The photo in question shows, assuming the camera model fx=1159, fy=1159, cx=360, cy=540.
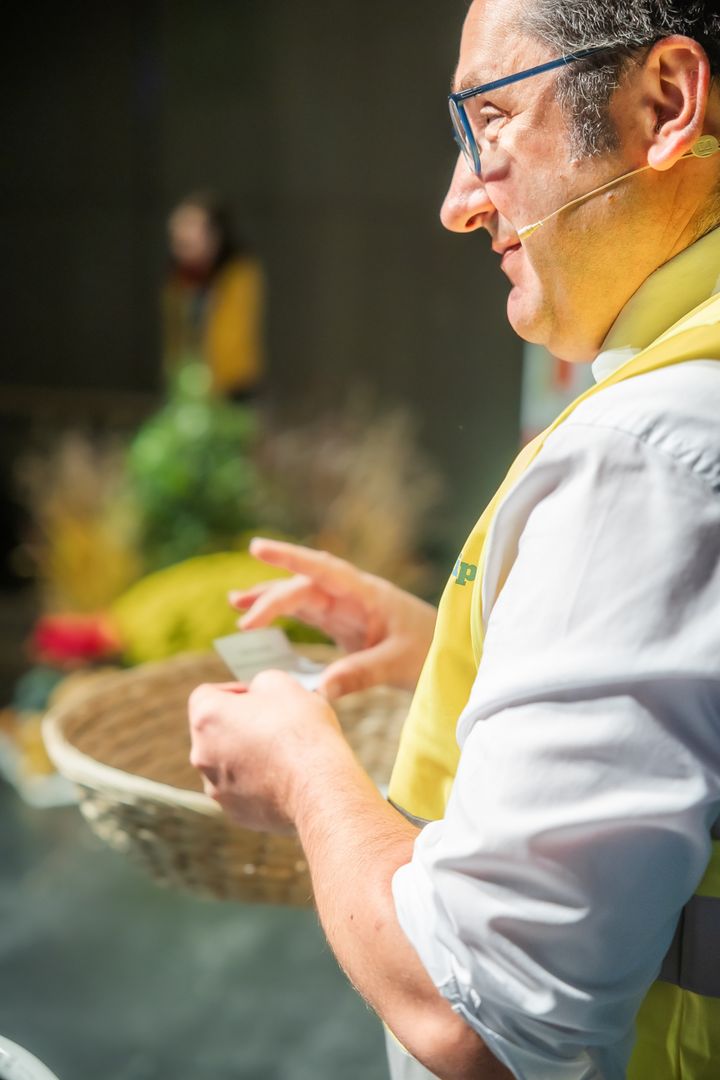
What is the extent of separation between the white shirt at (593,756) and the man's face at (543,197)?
19 centimetres

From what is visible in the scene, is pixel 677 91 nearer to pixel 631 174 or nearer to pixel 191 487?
pixel 631 174

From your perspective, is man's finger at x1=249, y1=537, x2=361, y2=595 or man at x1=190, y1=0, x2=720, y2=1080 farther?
man's finger at x1=249, y1=537, x2=361, y2=595

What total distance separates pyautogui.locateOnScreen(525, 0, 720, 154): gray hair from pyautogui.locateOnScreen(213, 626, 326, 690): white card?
59cm

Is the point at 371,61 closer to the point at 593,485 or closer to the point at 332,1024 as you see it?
the point at 332,1024

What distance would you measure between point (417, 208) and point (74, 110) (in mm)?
2380

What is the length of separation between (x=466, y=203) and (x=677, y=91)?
7.5 inches

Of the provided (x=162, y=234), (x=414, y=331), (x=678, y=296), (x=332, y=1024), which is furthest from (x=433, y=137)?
(x=678, y=296)

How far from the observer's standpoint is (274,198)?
21.2ft

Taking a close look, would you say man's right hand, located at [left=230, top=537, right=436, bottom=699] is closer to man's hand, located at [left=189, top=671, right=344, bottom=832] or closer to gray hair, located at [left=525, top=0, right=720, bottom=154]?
man's hand, located at [left=189, top=671, right=344, bottom=832]

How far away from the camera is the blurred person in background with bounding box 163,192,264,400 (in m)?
4.88

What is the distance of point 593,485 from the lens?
2.15 ft

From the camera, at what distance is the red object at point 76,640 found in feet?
10.1

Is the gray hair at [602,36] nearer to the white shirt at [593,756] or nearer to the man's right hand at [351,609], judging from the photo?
the white shirt at [593,756]

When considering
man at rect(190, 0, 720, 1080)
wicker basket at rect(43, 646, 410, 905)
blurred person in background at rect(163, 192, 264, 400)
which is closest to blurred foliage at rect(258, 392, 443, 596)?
blurred person in background at rect(163, 192, 264, 400)
